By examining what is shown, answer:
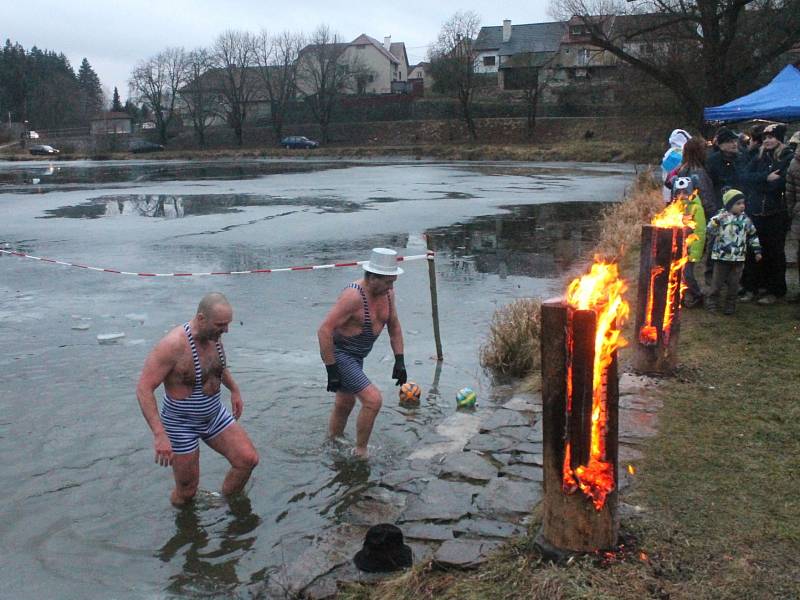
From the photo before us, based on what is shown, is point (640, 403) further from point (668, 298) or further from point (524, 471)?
point (524, 471)

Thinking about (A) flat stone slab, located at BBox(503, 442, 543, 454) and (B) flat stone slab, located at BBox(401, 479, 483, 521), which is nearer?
(B) flat stone slab, located at BBox(401, 479, 483, 521)

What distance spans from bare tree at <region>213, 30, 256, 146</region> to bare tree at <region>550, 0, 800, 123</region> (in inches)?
2303

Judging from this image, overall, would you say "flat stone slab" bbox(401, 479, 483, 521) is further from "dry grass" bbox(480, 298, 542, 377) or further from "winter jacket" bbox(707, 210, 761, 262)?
"winter jacket" bbox(707, 210, 761, 262)

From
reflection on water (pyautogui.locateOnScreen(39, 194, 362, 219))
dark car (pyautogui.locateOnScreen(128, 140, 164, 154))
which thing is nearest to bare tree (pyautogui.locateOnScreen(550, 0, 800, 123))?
reflection on water (pyautogui.locateOnScreen(39, 194, 362, 219))

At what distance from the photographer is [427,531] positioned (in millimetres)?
4684

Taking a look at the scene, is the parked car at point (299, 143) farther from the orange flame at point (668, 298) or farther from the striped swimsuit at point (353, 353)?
the striped swimsuit at point (353, 353)

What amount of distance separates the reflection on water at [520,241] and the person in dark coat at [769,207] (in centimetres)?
427

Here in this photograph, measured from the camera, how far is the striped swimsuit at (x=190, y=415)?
17.7ft

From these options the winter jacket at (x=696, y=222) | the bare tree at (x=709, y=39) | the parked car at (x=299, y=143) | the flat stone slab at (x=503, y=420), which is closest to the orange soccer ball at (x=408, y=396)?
the flat stone slab at (x=503, y=420)

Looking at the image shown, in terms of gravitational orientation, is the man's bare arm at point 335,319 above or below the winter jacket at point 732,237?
below

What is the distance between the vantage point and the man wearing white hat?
618 cm

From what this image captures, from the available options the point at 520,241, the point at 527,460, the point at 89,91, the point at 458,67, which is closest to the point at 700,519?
the point at 527,460

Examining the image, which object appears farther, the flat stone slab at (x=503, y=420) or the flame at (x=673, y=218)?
the flame at (x=673, y=218)

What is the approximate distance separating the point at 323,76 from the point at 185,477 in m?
87.8
